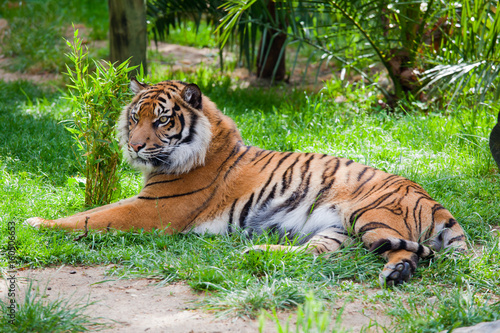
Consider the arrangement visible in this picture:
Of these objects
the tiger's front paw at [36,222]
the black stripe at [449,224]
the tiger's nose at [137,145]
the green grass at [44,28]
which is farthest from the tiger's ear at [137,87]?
the green grass at [44,28]

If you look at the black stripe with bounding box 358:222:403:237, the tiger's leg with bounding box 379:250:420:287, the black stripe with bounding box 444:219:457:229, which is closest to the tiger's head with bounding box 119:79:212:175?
the black stripe with bounding box 358:222:403:237

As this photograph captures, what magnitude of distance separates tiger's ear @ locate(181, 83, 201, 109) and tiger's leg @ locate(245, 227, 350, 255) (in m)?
1.30

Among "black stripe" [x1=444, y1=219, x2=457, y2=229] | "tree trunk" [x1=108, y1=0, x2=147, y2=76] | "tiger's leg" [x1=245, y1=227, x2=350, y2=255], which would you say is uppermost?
"tree trunk" [x1=108, y1=0, x2=147, y2=76]

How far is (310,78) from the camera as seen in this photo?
29.5ft

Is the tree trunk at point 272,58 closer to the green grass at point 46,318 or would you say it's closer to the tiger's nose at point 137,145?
the tiger's nose at point 137,145

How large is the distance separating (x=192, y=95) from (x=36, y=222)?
1475 millimetres

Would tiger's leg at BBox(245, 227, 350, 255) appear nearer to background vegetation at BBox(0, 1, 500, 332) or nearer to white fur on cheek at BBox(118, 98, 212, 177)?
background vegetation at BBox(0, 1, 500, 332)

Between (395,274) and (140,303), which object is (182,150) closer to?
(140,303)

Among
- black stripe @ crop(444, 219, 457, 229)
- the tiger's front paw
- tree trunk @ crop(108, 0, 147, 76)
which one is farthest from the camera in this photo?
tree trunk @ crop(108, 0, 147, 76)

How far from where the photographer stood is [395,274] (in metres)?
2.96

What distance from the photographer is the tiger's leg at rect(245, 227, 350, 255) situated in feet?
10.6

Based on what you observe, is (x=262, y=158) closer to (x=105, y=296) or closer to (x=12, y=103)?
(x=105, y=296)

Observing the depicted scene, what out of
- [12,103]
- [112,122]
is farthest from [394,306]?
[12,103]

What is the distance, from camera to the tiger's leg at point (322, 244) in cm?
322
